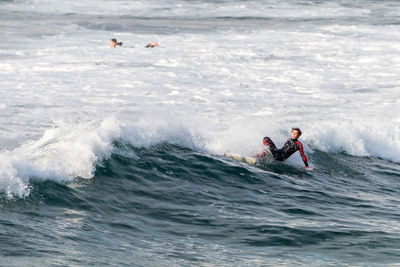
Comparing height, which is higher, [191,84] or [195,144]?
[191,84]

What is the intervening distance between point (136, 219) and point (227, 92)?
1442 centimetres

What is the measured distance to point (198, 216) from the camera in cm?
1166

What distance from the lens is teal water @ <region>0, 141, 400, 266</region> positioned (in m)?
9.61

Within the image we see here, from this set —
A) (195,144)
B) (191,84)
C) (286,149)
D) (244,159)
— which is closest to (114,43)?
(191,84)

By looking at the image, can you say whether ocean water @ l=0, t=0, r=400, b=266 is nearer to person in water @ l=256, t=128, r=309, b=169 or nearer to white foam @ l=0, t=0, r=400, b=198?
white foam @ l=0, t=0, r=400, b=198

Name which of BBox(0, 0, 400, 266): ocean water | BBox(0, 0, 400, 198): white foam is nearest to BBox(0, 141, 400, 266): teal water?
BBox(0, 0, 400, 266): ocean water

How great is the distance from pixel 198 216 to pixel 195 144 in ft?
17.2

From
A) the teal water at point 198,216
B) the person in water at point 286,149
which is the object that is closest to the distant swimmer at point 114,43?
the teal water at point 198,216

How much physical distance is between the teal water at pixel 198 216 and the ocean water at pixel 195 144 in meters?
0.04

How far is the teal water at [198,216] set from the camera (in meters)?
9.61

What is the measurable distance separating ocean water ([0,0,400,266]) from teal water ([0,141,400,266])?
39 mm

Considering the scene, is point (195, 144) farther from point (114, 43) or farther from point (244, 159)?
point (114, 43)

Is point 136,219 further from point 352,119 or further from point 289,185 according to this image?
point 352,119

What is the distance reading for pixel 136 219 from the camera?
445 inches
